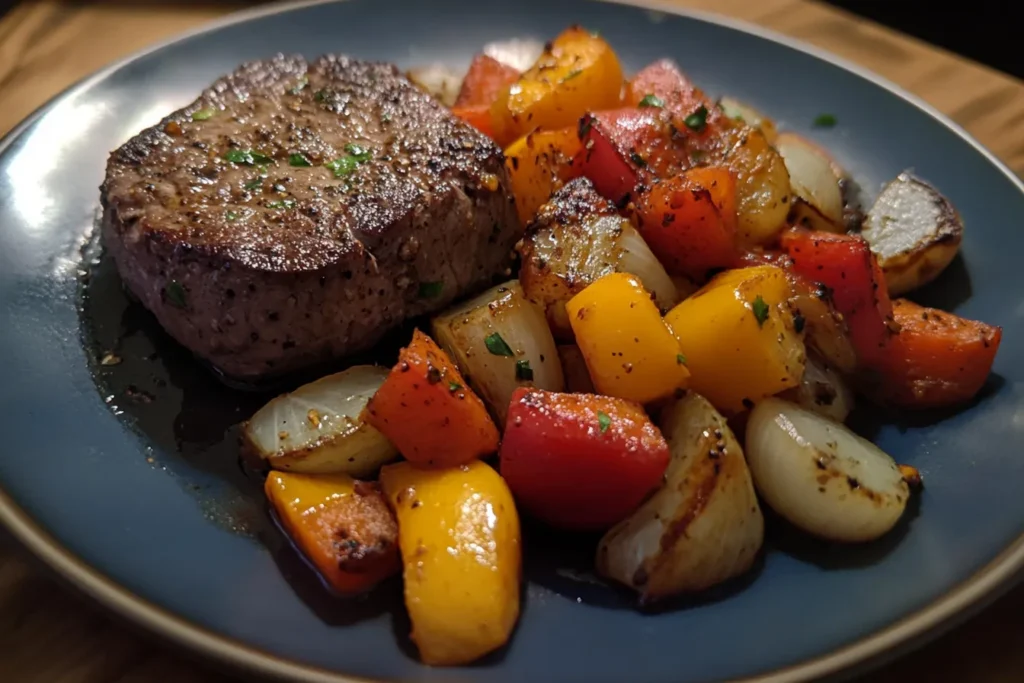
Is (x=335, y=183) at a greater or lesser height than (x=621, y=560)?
greater

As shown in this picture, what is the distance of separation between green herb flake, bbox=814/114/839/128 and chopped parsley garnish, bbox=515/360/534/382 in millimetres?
1596

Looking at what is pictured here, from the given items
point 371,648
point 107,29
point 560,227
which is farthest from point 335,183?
point 107,29

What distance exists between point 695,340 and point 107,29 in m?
2.82

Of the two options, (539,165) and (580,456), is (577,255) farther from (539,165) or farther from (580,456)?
(580,456)

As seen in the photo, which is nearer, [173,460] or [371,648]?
[371,648]

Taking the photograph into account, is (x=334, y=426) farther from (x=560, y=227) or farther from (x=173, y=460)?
(x=560, y=227)

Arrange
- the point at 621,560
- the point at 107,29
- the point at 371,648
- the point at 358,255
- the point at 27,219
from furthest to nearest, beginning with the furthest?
1. the point at 107,29
2. the point at 27,219
3. the point at 358,255
4. the point at 621,560
5. the point at 371,648

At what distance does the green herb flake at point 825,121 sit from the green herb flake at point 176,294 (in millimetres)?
2088

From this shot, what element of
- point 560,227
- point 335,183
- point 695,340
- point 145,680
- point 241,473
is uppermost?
point 335,183

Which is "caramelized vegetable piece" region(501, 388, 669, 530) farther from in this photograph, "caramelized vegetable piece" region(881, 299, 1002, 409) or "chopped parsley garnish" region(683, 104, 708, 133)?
"chopped parsley garnish" region(683, 104, 708, 133)

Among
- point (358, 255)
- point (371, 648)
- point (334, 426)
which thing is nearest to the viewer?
point (371, 648)

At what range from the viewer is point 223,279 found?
1784 millimetres

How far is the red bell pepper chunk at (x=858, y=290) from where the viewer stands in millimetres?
1988

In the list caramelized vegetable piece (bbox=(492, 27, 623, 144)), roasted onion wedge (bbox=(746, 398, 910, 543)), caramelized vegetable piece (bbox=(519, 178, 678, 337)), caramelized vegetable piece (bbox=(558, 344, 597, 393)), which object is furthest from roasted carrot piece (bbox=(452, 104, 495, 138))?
roasted onion wedge (bbox=(746, 398, 910, 543))
